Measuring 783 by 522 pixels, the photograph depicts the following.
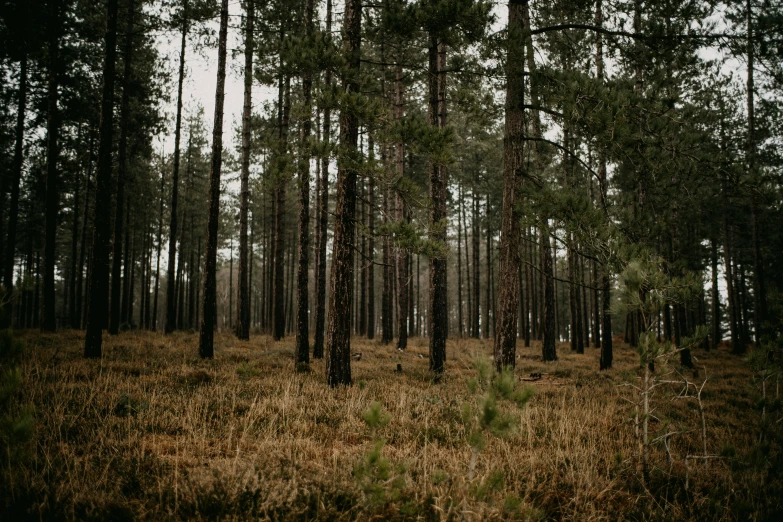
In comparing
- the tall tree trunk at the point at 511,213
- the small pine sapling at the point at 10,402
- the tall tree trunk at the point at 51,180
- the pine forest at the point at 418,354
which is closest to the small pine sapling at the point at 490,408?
the pine forest at the point at 418,354

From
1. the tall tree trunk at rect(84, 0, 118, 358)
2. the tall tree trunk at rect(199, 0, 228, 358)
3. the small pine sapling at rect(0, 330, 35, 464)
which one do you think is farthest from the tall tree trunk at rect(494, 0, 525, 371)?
the tall tree trunk at rect(84, 0, 118, 358)

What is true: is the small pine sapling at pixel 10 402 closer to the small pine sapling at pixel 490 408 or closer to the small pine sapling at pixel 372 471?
the small pine sapling at pixel 372 471

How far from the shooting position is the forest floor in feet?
8.68

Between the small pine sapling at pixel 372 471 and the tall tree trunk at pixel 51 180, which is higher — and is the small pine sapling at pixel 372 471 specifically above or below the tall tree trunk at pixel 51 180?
below

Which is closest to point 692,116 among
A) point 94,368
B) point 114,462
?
point 114,462

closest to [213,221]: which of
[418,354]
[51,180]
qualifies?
[51,180]


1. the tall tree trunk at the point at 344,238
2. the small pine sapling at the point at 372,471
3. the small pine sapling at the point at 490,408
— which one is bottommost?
the small pine sapling at the point at 372,471

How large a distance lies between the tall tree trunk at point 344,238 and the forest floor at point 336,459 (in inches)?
26.4

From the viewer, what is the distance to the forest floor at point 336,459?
2645 mm

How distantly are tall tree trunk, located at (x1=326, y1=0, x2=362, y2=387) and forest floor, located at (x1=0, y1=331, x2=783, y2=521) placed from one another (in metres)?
0.67

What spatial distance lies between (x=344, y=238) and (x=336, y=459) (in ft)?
13.5

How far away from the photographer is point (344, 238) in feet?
22.7

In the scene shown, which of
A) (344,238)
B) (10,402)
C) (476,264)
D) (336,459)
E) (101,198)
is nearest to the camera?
(10,402)

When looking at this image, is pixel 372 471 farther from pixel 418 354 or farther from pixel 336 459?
pixel 418 354
